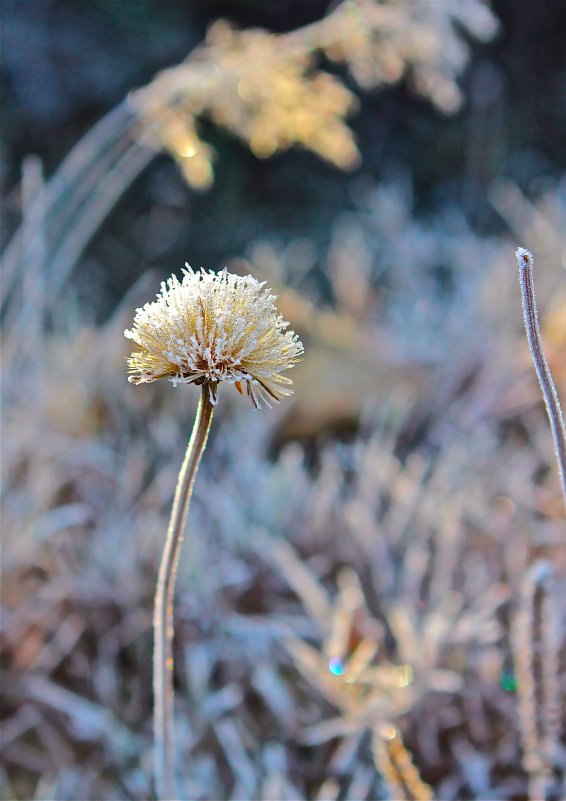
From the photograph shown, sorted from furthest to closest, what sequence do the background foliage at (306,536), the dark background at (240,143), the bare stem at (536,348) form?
the dark background at (240,143), the background foliage at (306,536), the bare stem at (536,348)

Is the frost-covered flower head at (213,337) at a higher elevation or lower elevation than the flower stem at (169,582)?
higher

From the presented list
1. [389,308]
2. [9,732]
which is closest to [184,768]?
[9,732]

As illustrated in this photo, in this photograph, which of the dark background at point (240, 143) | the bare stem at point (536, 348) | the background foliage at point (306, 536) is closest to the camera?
the bare stem at point (536, 348)

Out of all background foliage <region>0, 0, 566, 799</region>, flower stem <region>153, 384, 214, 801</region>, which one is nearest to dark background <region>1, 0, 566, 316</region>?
background foliage <region>0, 0, 566, 799</region>

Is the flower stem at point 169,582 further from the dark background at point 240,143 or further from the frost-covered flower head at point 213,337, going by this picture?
the dark background at point 240,143

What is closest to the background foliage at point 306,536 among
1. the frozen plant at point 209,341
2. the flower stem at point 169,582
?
the flower stem at point 169,582

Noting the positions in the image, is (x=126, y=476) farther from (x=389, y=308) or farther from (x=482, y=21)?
(x=389, y=308)

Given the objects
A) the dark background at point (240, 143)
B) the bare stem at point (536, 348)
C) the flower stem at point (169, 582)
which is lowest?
the flower stem at point (169, 582)
